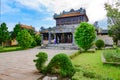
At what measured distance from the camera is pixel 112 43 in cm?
3148

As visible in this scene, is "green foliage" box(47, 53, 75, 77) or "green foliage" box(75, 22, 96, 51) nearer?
"green foliage" box(47, 53, 75, 77)

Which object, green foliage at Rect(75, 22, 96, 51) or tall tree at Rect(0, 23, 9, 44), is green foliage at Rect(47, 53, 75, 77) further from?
tall tree at Rect(0, 23, 9, 44)

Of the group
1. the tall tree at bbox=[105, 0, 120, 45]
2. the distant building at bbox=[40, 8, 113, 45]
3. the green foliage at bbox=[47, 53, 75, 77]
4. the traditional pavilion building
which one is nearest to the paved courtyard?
the green foliage at bbox=[47, 53, 75, 77]

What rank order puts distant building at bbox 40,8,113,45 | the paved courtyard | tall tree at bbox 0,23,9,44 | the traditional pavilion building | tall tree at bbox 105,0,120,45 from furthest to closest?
the traditional pavilion building < distant building at bbox 40,8,113,45 < tall tree at bbox 0,23,9,44 < tall tree at bbox 105,0,120,45 < the paved courtyard

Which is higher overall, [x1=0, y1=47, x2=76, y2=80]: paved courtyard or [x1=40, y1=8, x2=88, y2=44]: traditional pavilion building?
[x1=40, y1=8, x2=88, y2=44]: traditional pavilion building

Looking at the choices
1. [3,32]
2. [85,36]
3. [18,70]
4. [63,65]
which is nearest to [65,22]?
[3,32]

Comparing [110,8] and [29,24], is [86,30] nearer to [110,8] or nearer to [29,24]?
[110,8]

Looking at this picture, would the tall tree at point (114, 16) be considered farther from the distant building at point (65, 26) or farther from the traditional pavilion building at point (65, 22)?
the traditional pavilion building at point (65, 22)

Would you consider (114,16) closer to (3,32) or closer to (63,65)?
(63,65)

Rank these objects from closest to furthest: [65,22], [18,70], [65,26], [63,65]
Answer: [63,65]
[18,70]
[65,26]
[65,22]

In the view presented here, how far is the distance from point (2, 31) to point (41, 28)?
28.2 ft

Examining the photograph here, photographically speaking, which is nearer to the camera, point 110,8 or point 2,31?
point 110,8

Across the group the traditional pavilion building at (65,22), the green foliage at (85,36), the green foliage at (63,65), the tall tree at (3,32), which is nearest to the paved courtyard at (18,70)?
the green foliage at (63,65)

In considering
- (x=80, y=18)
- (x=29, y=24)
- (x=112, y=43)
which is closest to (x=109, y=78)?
(x=112, y=43)
